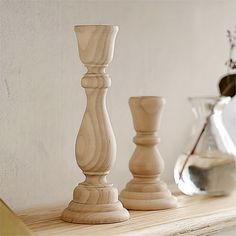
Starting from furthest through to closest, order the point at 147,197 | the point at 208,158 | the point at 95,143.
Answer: the point at 208,158
the point at 147,197
the point at 95,143

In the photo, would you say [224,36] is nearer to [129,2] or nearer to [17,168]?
[129,2]

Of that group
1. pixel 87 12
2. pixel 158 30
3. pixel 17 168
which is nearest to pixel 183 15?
pixel 158 30

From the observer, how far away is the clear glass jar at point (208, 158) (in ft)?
3.43

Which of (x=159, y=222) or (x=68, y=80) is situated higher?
(x=68, y=80)

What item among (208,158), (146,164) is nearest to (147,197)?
(146,164)

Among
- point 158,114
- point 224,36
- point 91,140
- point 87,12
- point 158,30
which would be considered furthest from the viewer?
point 224,36

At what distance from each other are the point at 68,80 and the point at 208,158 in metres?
0.25

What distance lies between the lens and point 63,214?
2.83 ft

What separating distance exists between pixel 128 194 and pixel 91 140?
15 centimetres

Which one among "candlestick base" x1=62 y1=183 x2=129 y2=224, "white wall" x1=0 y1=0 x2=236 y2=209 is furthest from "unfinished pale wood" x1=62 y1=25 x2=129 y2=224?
"white wall" x1=0 y1=0 x2=236 y2=209

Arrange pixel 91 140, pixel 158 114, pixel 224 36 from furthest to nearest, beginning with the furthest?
1. pixel 224 36
2. pixel 158 114
3. pixel 91 140

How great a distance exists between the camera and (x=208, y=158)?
1.05m

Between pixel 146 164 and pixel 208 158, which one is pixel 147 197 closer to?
pixel 146 164

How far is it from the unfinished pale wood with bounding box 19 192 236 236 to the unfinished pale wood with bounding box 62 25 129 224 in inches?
0.8
